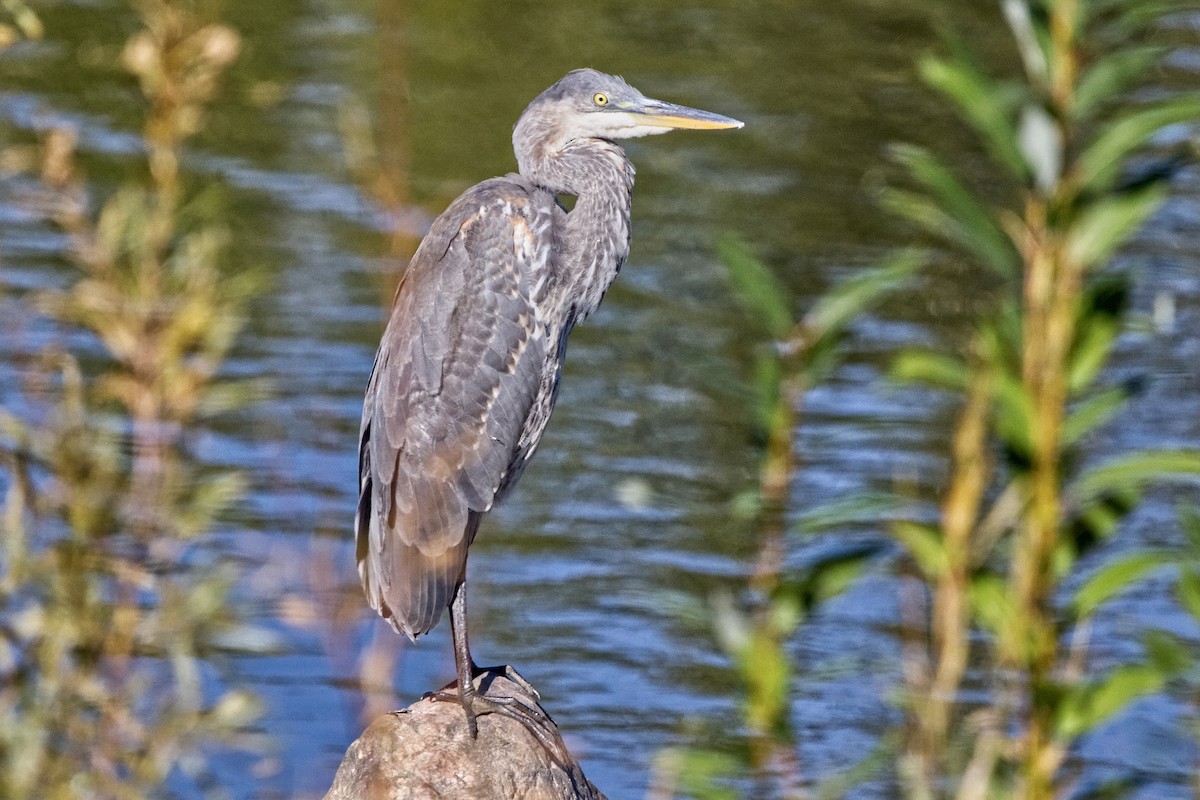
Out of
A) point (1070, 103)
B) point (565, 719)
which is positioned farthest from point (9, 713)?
point (565, 719)

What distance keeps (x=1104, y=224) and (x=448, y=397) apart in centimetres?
197

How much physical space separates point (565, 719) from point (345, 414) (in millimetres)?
2560

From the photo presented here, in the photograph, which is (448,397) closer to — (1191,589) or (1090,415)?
(1090,415)

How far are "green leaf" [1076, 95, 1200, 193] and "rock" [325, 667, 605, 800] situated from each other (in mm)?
2034

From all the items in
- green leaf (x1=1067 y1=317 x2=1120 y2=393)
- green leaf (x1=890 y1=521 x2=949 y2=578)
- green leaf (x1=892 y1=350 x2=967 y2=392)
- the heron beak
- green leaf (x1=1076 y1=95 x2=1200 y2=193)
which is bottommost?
green leaf (x1=890 y1=521 x2=949 y2=578)

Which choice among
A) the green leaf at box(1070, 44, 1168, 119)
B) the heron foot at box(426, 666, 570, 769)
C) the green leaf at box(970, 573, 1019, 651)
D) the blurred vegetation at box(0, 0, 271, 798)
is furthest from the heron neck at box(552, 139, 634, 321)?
the green leaf at box(970, 573, 1019, 651)

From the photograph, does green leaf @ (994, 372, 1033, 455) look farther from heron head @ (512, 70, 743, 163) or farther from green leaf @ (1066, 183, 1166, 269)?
heron head @ (512, 70, 743, 163)

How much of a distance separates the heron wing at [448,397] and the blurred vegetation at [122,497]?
1012mm

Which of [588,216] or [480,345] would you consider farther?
[588,216]

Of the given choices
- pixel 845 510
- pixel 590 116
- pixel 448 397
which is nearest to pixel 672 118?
Result: pixel 590 116

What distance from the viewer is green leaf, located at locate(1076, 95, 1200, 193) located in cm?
354

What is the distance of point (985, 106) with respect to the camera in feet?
11.8

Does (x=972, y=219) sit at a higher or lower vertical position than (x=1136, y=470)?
higher

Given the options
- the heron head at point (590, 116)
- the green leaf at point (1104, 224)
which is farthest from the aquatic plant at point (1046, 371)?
the heron head at point (590, 116)
